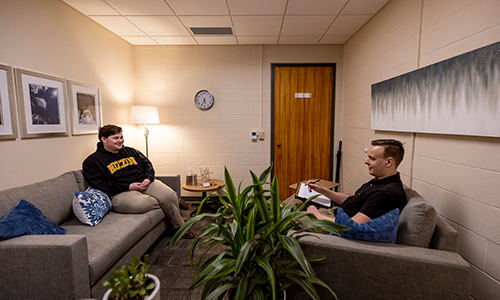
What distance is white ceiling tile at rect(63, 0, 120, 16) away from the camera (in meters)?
2.59

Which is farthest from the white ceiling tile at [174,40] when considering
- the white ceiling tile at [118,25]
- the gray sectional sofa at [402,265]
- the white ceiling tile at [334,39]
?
the gray sectional sofa at [402,265]

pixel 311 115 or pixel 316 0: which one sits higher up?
pixel 316 0

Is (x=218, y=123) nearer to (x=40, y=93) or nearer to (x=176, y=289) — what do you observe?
(x=40, y=93)

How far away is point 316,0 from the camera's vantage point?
8.54 ft

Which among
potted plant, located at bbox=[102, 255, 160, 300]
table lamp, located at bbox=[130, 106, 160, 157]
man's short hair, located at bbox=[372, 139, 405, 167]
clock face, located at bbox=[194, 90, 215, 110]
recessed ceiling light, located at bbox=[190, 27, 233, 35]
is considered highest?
recessed ceiling light, located at bbox=[190, 27, 233, 35]

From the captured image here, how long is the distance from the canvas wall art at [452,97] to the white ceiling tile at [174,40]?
2.86 meters

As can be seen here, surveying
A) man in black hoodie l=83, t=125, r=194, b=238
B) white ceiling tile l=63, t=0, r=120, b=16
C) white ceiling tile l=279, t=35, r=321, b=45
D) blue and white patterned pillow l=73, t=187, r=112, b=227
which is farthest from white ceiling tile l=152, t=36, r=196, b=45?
blue and white patterned pillow l=73, t=187, r=112, b=227

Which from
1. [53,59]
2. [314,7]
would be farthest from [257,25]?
[53,59]

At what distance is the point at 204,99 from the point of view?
13.6 ft

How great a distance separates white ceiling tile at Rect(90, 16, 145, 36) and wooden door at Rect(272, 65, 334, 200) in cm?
219

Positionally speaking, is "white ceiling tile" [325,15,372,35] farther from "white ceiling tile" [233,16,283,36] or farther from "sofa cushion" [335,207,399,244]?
"sofa cushion" [335,207,399,244]

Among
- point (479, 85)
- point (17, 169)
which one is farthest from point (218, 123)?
point (479, 85)

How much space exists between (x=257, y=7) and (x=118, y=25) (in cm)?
186

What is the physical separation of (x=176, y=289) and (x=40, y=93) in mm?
2186
